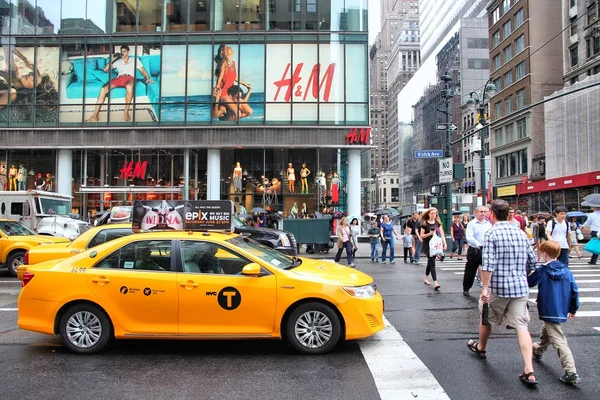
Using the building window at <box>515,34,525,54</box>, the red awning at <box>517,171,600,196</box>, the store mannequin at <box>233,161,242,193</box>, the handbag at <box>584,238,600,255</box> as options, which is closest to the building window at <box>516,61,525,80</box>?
the building window at <box>515,34,525,54</box>

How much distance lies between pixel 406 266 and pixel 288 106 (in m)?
14.9

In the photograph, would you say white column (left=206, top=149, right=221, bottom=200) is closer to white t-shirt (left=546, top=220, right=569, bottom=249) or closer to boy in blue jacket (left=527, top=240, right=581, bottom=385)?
white t-shirt (left=546, top=220, right=569, bottom=249)

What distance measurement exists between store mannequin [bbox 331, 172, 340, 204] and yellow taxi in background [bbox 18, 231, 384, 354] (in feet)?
73.9

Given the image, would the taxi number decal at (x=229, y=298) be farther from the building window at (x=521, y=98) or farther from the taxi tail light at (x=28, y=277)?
the building window at (x=521, y=98)

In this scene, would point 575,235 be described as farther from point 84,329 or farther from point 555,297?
point 84,329

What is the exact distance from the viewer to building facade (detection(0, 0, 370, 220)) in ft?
89.5

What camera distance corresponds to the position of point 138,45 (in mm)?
27734

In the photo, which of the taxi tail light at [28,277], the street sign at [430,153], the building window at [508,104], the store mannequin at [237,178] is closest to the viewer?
the taxi tail light at [28,277]

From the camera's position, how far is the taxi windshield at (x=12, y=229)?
42.0ft

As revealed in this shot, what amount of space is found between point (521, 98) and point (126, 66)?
4608cm

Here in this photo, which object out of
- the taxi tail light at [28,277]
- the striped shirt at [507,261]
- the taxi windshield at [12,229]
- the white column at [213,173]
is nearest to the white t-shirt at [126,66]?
the white column at [213,173]

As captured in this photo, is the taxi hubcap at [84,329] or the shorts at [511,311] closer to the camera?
the shorts at [511,311]

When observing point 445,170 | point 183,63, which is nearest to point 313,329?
point 445,170

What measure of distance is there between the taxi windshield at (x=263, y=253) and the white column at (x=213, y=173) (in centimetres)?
2220
